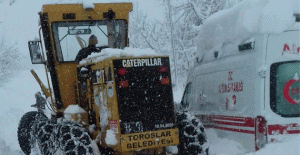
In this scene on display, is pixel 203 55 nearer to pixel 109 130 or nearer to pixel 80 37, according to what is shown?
pixel 80 37

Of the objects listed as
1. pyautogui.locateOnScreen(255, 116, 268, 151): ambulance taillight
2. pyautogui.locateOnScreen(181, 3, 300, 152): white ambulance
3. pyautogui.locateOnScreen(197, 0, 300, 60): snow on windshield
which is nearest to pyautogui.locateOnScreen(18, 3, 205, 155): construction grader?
pyautogui.locateOnScreen(181, 3, 300, 152): white ambulance

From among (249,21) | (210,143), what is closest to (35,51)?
(210,143)

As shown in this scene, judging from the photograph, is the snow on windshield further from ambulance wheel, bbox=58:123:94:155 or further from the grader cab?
ambulance wheel, bbox=58:123:94:155

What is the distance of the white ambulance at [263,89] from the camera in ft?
16.7

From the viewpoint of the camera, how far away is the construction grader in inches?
199

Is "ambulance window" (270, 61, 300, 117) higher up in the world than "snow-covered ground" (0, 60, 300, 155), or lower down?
higher up

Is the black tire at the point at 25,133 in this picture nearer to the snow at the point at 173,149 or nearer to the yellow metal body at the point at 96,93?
the yellow metal body at the point at 96,93

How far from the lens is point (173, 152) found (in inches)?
215

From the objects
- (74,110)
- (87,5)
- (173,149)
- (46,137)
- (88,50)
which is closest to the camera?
(173,149)

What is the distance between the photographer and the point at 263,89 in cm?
513

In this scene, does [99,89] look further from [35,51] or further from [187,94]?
[187,94]

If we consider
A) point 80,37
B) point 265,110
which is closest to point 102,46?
point 80,37

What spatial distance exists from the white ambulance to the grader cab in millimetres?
1122

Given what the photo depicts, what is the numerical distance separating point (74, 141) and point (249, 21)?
9.85 ft
